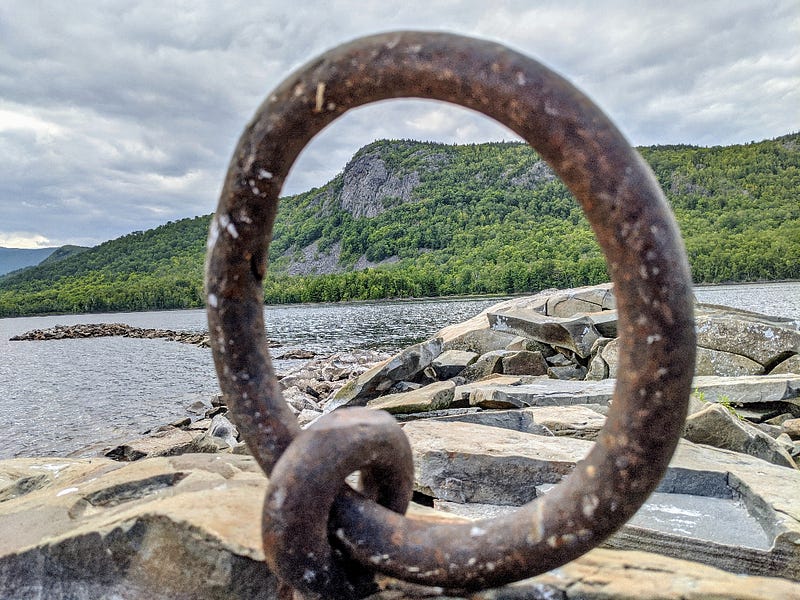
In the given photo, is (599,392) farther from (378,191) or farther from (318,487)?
(378,191)

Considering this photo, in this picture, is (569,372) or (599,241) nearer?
(599,241)

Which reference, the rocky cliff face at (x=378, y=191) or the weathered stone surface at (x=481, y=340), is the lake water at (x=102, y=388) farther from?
the rocky cliff face at (x=378, y=191)

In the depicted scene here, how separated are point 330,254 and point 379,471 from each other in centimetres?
16936

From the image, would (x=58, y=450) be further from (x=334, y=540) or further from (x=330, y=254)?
(x=330, y=254)

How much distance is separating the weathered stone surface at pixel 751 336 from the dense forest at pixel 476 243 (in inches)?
1947

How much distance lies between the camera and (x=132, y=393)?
58.1ft

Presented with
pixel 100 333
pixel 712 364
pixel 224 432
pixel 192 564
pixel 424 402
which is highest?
pixel 192 564

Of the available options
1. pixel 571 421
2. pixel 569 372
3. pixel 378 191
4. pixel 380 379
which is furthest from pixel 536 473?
pixel 378 191

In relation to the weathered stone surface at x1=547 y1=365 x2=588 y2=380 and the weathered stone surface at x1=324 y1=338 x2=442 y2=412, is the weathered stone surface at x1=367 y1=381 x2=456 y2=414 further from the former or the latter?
the weathered stone surface at x1=547 y1=365 x2=588 y2=380

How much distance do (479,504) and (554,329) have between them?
822 centimetres

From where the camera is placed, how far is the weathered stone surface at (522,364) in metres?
11.0

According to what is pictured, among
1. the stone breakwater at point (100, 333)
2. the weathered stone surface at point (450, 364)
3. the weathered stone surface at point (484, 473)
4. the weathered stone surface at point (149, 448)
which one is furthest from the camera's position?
the stone breakwater at point (100, 333)

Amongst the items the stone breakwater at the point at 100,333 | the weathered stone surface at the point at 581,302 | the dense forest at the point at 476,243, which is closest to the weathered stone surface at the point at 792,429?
the weathered stone surface at the point at 581,302

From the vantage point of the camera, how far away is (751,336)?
9.52 metres
